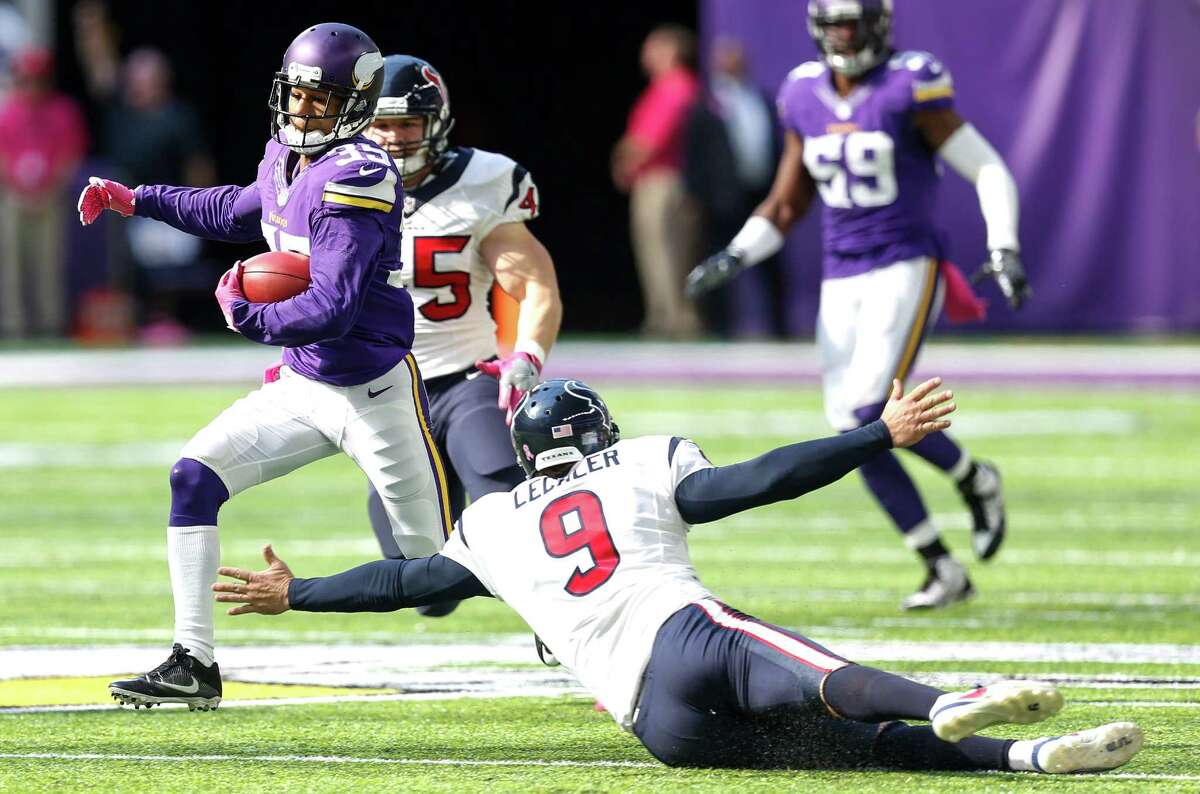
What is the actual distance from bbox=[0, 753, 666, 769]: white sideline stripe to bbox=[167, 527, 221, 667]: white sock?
391mm

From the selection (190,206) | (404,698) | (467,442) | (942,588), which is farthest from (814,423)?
(190,206)

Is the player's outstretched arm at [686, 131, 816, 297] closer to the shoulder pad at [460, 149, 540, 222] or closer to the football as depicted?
the shoulder pad at [460, 149, 540, 222]

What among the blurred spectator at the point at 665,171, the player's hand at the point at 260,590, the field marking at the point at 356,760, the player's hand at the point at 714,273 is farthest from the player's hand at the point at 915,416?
the blurred spectator at the point at 665,171

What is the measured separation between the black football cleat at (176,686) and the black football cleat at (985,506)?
3459 millimetres

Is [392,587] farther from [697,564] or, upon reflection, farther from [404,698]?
[697,564]

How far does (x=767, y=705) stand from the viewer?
4746 millimetres

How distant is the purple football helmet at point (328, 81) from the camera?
5.77 meters

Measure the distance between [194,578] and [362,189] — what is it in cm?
103

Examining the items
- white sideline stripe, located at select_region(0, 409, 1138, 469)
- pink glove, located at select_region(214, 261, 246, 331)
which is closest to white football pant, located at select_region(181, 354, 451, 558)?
pink glove, located at select_region(214, 261, 246, 331)

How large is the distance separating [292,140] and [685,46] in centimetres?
1233

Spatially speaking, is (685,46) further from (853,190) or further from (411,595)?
(411,595)

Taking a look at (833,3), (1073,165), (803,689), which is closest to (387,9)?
(1073,165)

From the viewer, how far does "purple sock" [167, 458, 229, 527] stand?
18.5 ft

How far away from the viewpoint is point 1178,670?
20.9 ft
